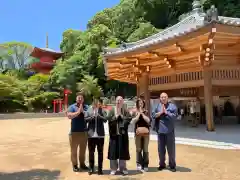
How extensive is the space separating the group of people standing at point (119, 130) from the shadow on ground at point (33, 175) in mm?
444

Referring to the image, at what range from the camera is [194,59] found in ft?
33.1

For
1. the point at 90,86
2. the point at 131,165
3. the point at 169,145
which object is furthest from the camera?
the point at 90,86

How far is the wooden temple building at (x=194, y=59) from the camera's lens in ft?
25.0

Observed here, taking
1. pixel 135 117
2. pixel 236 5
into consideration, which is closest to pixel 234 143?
pixel 135 117

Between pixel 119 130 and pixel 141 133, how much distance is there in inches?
16.0

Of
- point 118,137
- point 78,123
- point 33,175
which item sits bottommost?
point 33,175

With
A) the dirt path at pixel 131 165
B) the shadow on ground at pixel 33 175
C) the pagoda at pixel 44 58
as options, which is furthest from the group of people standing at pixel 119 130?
the pagoda at pixel 44 58

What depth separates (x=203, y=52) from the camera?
906 centimetres

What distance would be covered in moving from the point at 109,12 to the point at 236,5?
1857cm

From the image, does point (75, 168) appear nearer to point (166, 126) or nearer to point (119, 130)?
point (119, 130)

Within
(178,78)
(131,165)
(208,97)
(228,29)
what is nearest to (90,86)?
(178,78)

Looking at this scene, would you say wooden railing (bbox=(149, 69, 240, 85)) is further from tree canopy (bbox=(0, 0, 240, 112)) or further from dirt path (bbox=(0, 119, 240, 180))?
tree canopy (bbox=(0, 0, 240, 112))

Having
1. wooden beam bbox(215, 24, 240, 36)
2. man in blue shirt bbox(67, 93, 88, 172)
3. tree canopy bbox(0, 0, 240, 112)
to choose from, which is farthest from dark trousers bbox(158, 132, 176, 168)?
tree canopy bbox(0, 0, 240, 112)

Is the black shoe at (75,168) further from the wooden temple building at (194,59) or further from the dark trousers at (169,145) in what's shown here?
the wooden temple building at (194,59)
